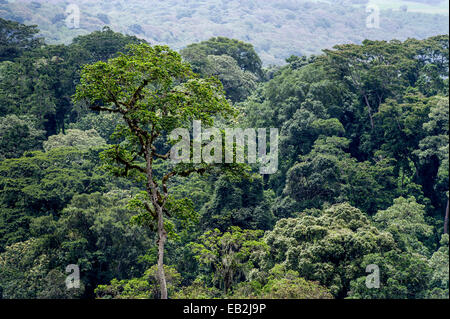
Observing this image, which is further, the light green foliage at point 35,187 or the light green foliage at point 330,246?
the light green foliage at point 35,187

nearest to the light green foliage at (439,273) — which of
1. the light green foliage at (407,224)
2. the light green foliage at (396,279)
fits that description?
the light green foliage at (396,279)

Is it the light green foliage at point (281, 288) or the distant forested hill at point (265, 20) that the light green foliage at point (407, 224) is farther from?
the distant forested hill at point (265, 20)

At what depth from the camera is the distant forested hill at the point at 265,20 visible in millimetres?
83312

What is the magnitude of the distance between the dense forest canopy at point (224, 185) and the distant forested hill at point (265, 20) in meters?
56.9

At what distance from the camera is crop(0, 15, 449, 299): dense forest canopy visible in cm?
974

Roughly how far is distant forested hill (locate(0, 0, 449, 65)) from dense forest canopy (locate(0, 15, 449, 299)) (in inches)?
2241

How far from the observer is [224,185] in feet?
54.3

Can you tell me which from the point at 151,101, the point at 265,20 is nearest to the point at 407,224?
the point at 151,101

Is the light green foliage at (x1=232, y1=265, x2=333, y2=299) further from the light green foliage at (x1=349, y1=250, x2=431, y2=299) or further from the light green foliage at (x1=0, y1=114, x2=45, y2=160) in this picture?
the light green foliage at (x1=0, y1=114, x2=45, y2=160)

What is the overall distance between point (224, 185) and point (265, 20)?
8926 centimetres

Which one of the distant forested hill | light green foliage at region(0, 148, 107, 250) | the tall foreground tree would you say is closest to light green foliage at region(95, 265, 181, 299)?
the tall foreground tree

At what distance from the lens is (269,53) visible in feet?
285

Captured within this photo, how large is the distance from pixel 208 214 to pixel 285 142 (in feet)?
17.5

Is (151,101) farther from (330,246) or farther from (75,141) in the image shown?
(75,141)
